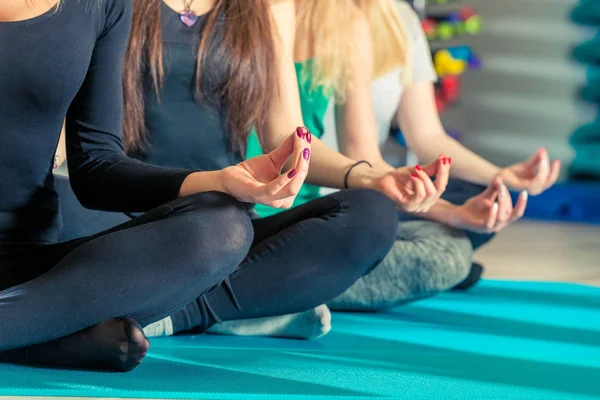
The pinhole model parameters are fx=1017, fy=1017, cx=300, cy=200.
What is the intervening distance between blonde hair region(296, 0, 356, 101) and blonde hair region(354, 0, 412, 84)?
7cm

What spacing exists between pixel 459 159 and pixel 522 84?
7.76 feet

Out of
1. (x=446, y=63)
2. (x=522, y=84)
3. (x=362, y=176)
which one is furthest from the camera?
(x=522, y=84)

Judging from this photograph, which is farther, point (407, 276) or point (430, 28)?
point (430, 28)

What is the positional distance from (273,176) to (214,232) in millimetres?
96

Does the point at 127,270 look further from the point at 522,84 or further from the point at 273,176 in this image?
the point at 522,84

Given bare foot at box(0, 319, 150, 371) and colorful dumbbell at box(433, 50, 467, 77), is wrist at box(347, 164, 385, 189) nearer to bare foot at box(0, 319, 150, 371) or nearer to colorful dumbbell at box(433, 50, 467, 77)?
bare foot at box(0, 319, 150, 371)

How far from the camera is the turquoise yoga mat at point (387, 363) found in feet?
3.72

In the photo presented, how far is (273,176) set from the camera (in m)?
1.19

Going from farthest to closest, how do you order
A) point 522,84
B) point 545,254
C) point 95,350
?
point 522,84 < point 545,254 < point 95,350

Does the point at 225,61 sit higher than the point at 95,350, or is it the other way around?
the point at 225,61

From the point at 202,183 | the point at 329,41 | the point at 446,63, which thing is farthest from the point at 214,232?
the point at 446,63

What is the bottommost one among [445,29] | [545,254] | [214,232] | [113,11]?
[545,254]

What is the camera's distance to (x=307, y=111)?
75.3 inches

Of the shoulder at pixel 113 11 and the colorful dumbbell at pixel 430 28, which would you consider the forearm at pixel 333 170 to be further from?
the colorful dumbbell at pixel 430 28
